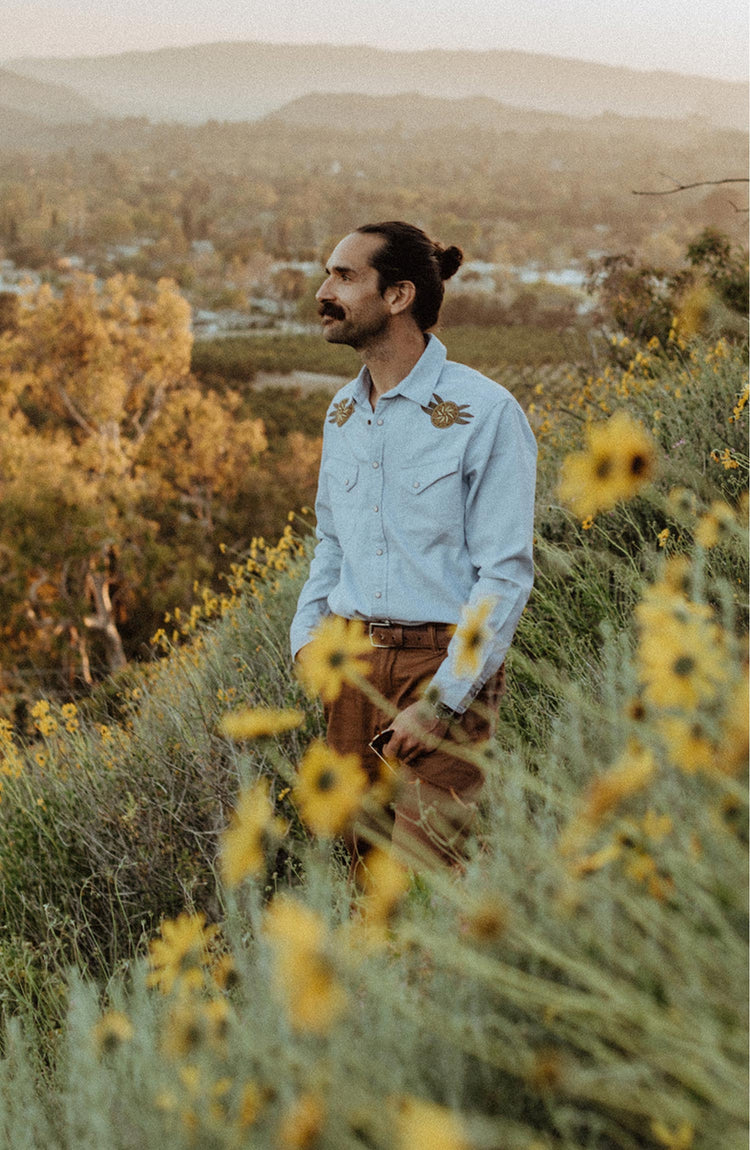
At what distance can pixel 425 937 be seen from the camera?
78 centimetres

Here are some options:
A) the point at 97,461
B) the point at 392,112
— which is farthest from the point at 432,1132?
the point at 392,112

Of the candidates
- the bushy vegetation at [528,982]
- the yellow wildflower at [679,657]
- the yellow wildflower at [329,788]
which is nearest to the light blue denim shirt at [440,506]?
the bushy vegetation at [528,982]

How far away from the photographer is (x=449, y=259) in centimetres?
232

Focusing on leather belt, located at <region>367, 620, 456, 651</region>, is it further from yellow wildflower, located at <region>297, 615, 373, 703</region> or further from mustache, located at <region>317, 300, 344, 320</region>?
yellow wildflower, located at <region>297, 615, 373, 703</region>

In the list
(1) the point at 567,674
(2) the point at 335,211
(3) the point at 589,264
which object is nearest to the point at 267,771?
(1) the point at 567,674

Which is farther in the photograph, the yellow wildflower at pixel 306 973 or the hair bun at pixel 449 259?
the hair bun at pixel 449 259

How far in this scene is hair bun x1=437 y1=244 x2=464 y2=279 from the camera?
2.29 m

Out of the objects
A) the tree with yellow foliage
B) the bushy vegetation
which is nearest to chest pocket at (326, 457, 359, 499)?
the bushy vegetation

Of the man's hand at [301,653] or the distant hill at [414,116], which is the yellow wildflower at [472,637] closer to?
the man's hand at [301,653]

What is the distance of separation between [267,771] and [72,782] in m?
0.81

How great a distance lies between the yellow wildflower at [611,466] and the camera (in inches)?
37.8

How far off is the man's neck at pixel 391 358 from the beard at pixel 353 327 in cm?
3

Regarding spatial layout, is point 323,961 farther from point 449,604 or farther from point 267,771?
point 267,771

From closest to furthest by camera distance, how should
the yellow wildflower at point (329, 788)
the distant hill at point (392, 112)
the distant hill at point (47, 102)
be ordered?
the yellow wildflower at point (329, 788) < the distant hill at point (47, 102) < the distant hill at point (392, 112)
